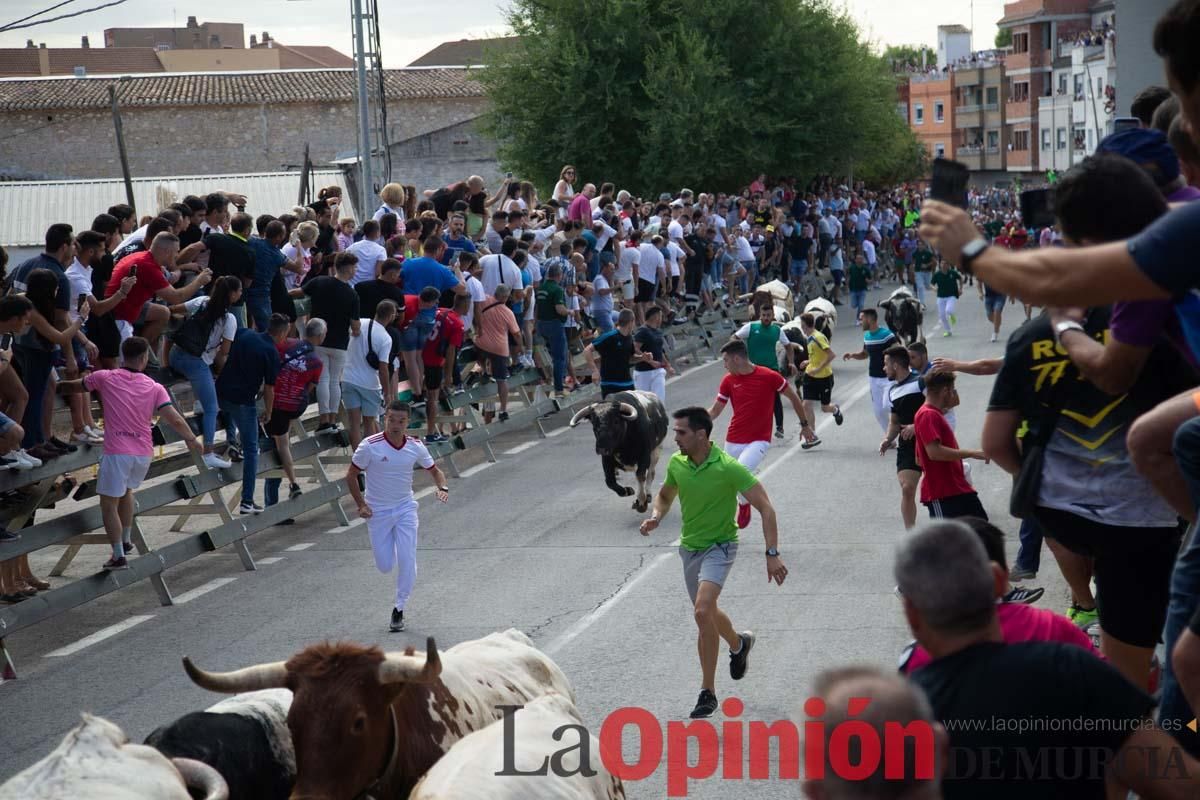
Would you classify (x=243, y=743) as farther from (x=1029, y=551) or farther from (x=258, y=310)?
(x=258, y=310)

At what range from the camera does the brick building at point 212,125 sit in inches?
2190

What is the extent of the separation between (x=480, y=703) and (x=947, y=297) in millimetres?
25557

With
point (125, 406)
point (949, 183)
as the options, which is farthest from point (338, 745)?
point (125, 406)

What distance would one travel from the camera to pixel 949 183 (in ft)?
15.1

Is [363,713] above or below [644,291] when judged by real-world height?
above

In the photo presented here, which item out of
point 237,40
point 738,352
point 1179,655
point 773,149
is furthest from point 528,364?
point 237,40

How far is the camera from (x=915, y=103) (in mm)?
118938

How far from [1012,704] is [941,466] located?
7721 millimetres

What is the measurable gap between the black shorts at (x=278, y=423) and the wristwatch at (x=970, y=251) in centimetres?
1274

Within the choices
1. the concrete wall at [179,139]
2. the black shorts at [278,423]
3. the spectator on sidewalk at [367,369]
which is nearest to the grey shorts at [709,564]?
the black shorts at [278,423]

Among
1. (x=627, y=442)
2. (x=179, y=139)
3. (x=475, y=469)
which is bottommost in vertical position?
(x=475, y=469)

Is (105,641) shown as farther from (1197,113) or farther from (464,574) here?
(1197,113)

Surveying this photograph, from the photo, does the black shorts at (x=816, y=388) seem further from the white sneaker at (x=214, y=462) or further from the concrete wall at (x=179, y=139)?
the concrete wall at (x=179, y=139)

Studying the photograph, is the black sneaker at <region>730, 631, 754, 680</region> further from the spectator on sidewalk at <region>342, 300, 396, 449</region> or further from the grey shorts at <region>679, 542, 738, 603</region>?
the spectator on sidewalk at <region>342, 300, 396, 449</region>
